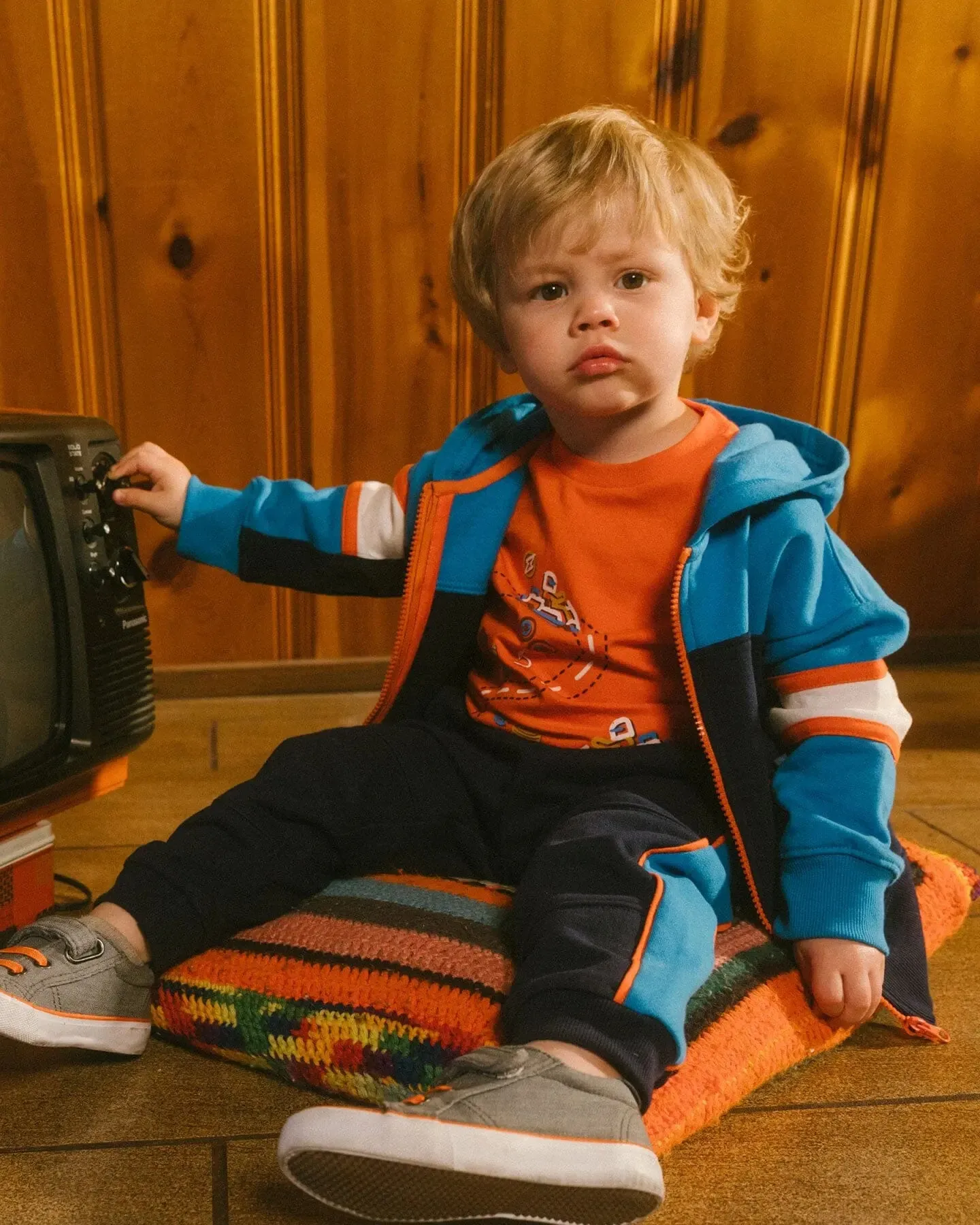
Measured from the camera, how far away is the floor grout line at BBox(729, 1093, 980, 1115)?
698mm

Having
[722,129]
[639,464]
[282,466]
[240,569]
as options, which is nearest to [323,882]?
[240,569]

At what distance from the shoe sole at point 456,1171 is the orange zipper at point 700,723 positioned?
261 millimetres

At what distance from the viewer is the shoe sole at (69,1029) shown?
0.66m

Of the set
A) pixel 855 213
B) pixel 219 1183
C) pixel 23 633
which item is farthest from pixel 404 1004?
pixel 855 213

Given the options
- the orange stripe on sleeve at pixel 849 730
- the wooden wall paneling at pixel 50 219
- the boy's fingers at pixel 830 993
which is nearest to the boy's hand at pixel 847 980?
the boy's fingers at pixel 830 993

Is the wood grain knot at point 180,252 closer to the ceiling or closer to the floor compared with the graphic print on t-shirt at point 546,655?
closer to the ceiling

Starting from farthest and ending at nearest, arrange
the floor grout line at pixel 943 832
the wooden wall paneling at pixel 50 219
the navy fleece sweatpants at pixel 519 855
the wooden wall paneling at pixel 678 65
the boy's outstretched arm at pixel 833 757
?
the wooden wall paneling at pixel 678 65 → the wooden wall paneling at pixel 50 219 → the floor grout line at pixel 943 832 → the boy's outstretched arm at pixel 833 757 → the navy fleece sweatpants at pixel 519 855

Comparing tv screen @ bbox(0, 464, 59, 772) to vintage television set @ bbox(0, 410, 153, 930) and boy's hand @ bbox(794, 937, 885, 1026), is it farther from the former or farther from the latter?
boy's hand @ bbox(794, 937, 885, 1026)

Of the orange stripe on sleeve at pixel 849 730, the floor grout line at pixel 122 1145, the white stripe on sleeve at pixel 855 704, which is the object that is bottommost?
the floor grout line at pixel 122 1145

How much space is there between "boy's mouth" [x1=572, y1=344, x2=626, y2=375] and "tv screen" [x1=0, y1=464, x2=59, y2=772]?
395 mm

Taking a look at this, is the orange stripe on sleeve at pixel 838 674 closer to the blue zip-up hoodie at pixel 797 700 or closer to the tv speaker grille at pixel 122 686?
the blue zip-up hoodie at pixel 797 700

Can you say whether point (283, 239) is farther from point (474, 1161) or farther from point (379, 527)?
point (474, 1161)

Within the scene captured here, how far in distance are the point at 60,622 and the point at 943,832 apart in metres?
0.82

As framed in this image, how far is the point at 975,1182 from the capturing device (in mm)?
634
